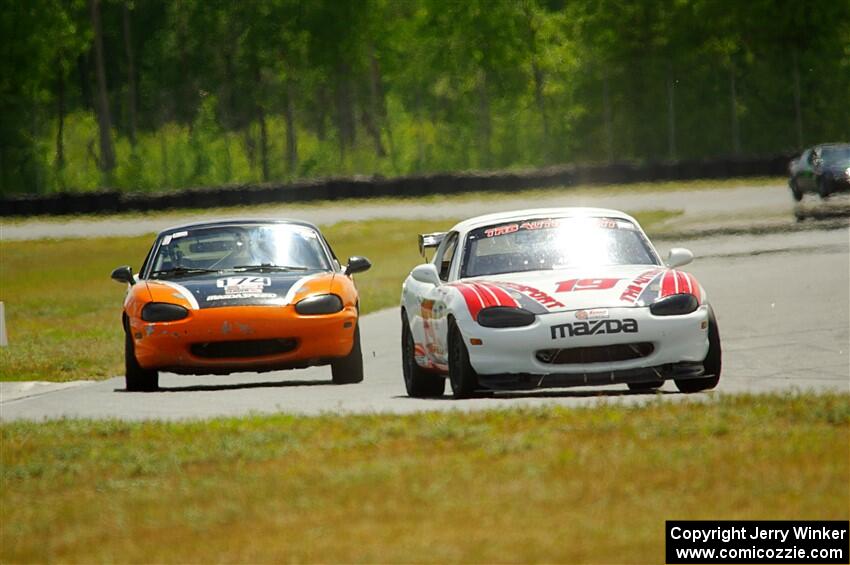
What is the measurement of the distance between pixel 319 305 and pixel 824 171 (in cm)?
2954

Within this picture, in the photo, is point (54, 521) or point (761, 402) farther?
point (761, 402)

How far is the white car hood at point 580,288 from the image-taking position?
37.3ft

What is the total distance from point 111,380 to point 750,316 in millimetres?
6517

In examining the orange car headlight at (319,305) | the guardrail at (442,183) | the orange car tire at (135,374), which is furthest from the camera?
the guardrail at (442,183)

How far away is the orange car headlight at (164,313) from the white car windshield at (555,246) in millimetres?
2267

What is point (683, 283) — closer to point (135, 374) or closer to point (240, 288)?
point (240, 288)

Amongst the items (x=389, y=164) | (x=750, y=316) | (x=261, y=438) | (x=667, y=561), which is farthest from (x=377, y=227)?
(x=667, y=561)

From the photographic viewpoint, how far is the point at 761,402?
10.2m

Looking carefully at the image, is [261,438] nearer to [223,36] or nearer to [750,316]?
[750,316]

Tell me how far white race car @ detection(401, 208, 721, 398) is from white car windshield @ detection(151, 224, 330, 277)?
2066mm

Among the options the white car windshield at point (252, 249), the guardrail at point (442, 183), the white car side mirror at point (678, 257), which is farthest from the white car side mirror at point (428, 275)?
the guardrail at point (442, 183)

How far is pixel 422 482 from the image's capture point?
316 inches

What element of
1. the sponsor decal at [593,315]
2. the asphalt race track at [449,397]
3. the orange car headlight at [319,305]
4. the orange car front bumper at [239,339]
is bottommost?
the asphalt race track at [449,397]

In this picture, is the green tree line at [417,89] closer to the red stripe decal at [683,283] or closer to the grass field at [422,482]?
the red stripe decal at [683,283]
